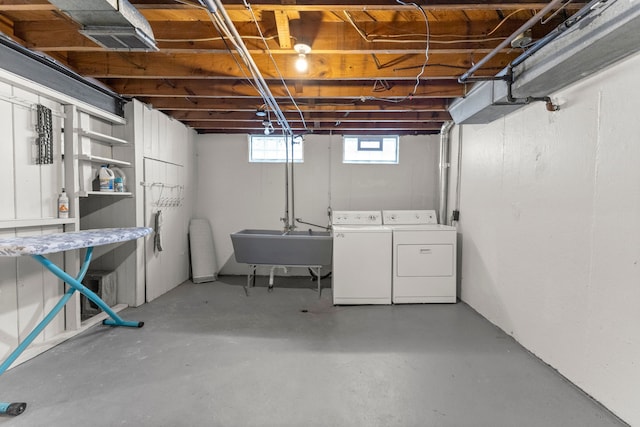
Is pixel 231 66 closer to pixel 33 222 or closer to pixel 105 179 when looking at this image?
pixel 105 179

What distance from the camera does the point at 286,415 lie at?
1.50 meters

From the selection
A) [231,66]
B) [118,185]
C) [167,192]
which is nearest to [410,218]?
[231,66]

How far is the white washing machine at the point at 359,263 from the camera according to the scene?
10.1 ft

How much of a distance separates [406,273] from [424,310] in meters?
0.40

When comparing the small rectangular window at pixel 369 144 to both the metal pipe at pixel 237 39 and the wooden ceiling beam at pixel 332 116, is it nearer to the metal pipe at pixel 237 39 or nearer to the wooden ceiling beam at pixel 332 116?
the wooden ceiling beam at pixel 332 116

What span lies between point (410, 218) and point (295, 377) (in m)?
2.52

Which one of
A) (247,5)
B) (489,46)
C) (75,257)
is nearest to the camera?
(247,5)

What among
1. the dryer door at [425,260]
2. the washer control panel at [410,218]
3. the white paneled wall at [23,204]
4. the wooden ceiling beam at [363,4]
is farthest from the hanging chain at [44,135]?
the washer control panel at [410,218]

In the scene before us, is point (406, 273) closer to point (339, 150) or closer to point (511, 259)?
point (511, 259)

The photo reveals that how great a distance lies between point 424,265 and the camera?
123 inches

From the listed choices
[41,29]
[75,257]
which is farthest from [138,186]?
[41,29]

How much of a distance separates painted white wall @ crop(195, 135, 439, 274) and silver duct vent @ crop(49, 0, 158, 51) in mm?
2529

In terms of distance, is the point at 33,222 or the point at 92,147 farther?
the point at 92,147

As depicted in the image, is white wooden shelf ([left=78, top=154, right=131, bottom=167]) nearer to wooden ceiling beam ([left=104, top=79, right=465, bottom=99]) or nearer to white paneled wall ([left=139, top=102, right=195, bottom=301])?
white paneled wall ([left=139, top=102, right=195, bottom=301])
